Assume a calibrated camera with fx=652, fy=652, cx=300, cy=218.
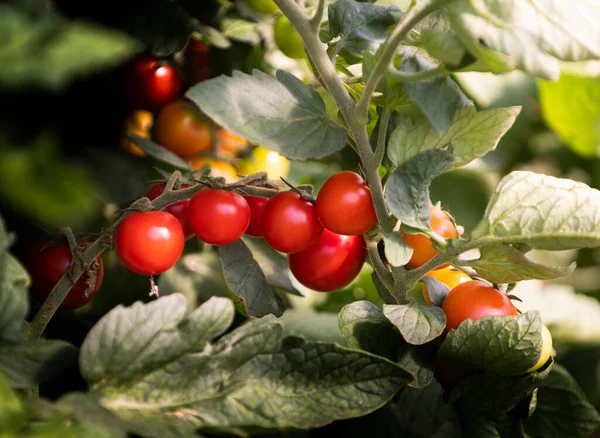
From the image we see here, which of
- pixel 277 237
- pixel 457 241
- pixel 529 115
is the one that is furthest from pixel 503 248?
pixel 529 115

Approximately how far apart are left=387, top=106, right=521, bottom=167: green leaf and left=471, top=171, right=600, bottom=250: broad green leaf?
0.03m

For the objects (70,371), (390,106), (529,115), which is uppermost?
(390,106)

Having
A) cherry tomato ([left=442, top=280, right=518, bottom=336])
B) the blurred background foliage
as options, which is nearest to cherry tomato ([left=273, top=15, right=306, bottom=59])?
the blurred background foliage

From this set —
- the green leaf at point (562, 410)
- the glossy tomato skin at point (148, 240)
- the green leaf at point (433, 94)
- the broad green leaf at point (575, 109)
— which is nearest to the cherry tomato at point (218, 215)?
the glossy tomato skin at point (148, 240)

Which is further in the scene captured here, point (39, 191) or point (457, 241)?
point (457, 241)

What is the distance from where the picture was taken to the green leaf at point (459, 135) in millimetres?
359

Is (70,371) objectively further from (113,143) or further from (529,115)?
(529,115)

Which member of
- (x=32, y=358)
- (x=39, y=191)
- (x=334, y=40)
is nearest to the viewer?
(x=39, y=191)

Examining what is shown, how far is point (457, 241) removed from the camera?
1.17 feet

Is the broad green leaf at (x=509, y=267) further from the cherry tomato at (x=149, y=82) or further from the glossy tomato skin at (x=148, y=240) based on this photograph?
the cherry tomato at (x=149, y=82)

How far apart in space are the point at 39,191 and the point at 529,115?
1.02m

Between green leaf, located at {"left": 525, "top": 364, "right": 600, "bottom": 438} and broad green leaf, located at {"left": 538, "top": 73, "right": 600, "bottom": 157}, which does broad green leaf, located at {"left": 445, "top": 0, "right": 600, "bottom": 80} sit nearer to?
green leaf, located at {"left": 525, "top": 364, "right": 600, "bottom": 438}

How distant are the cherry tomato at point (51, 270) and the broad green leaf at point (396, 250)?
165 millimetres

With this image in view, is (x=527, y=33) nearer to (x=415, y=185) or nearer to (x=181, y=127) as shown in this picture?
(x=415, y=185)
